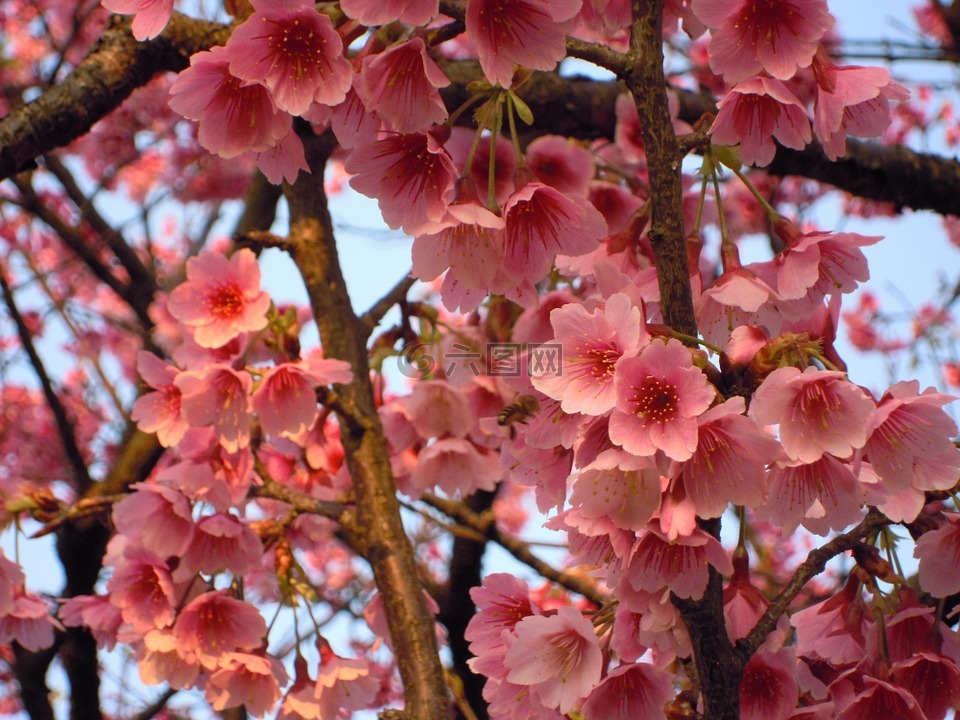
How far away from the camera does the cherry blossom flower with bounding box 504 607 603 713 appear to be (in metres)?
1.36

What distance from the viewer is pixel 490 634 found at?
1515 millimetres

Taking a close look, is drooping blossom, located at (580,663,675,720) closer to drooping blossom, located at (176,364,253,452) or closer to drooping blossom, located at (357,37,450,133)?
drooping blossom, located at (357,37,450,133)

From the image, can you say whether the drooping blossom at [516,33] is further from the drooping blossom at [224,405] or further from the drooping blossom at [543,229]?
the drooping blossom at [224,405]

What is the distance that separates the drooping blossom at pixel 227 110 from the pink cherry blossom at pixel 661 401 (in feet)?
2.12

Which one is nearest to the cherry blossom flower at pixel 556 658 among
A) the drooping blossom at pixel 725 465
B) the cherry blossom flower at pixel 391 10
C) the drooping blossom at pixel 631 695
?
the drooping blossom at pixel 631 695

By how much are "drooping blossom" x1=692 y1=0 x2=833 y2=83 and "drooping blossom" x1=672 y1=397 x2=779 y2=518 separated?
0.54 m

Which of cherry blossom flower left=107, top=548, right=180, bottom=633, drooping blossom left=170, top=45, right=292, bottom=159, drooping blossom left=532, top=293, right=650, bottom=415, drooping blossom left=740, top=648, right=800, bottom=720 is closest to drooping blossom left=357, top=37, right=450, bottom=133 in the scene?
drooping blossom left=170, top=45, right=292, bottom=159

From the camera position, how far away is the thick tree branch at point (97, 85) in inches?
78.4

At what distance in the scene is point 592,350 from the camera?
1255 mm

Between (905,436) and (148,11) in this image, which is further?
(148,11)

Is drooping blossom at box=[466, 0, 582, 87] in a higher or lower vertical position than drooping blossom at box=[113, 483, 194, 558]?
higher

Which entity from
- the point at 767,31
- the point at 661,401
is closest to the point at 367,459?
the point at 661,401

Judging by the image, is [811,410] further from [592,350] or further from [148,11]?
[148,11]

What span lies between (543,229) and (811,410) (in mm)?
483
